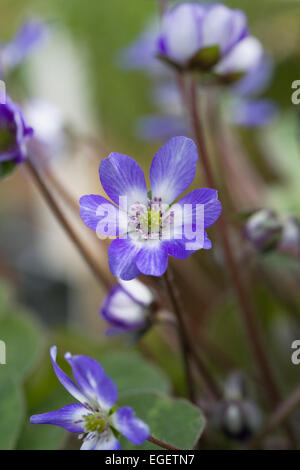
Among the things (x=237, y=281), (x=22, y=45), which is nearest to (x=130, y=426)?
(x=237, y=281)

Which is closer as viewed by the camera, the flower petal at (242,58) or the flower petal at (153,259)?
the flower petal at (153,259)

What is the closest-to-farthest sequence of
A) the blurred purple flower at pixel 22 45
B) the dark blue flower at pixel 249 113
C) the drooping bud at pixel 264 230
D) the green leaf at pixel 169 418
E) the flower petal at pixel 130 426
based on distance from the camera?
the flower petal at pixel 130 426, the green leaf at pixel 169 418, the drooping bud at pixel 264 230, the blurred purple flower at pixel 22 45, the dark blue flower at pixel 249 113

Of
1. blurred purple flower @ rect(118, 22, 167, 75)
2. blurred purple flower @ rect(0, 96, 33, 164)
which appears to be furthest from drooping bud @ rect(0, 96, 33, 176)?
blurred purple flower @ rect(118, 22, 167, 75)

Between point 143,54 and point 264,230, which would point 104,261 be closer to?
point 143,54

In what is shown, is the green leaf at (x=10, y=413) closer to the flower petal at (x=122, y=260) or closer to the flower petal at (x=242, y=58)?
the flower petal at (x=122, y=260)

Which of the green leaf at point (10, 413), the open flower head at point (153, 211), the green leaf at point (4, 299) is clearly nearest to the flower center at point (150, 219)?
the open flower head at point (153, 211)

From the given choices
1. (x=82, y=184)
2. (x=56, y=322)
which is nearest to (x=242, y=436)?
(x=56, y=322)

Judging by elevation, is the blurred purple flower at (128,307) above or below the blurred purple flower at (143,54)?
below
